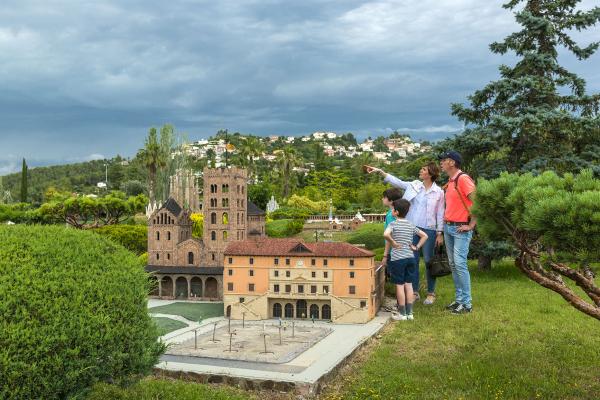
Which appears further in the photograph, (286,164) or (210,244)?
(286,164)

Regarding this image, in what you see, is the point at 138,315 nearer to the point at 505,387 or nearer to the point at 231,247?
the point at 505,387

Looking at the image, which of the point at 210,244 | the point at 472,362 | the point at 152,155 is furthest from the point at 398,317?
the point at 152,155

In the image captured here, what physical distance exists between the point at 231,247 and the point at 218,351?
22.9 ft

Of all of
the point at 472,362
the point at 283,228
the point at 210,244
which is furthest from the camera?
the point at 283,228

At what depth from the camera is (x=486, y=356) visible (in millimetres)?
10859

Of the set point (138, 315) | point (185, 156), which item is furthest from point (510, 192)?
point (185, 156)

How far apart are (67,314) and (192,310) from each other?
15088mm

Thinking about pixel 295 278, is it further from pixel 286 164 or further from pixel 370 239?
pixel 286 164

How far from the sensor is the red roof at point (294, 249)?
18859 millimetres

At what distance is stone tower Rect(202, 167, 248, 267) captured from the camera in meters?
26.4

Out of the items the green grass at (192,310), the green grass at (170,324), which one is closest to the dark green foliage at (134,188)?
the green grass at (192,310)

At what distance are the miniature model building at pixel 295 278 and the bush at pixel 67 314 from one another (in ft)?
34.7

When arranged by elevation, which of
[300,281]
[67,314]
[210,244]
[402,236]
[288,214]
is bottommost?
[300,281]

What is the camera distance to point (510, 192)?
8086mm
